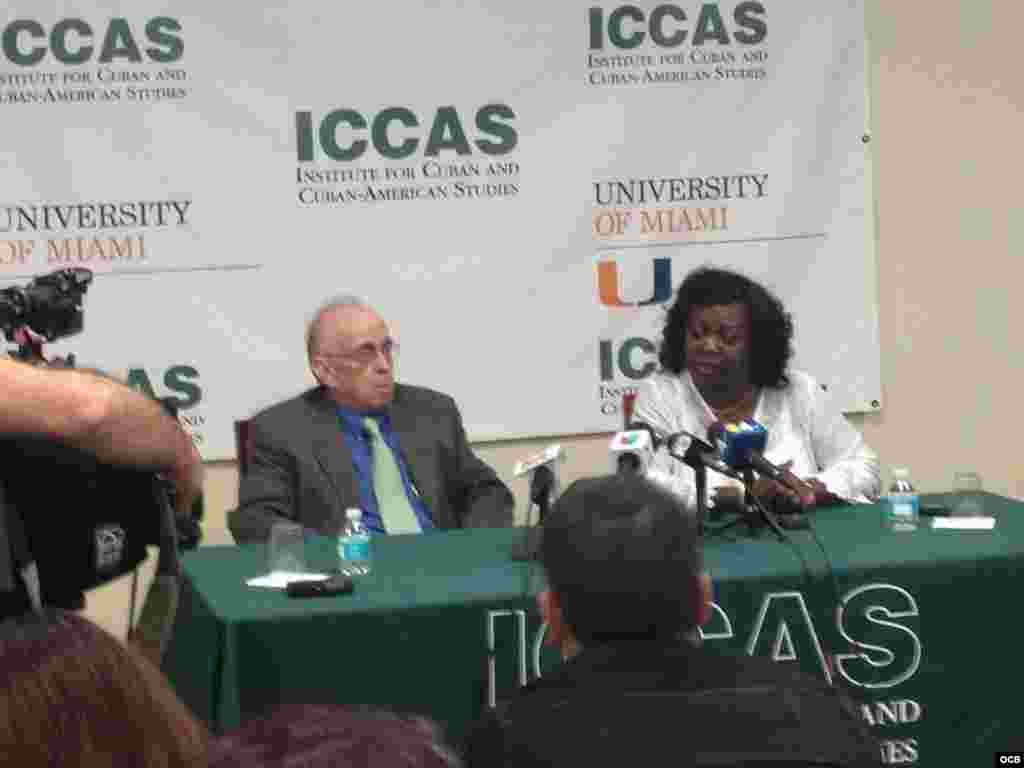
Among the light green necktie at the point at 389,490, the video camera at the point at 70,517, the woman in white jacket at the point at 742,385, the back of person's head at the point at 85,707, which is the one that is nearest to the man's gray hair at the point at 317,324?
the light green necktie at the point at 389,490

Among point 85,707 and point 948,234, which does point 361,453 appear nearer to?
point 948,234

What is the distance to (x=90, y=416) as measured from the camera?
195 cm

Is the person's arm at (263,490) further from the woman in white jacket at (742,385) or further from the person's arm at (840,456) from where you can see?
the person's arm at (840,456)

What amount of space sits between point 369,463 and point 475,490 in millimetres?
286

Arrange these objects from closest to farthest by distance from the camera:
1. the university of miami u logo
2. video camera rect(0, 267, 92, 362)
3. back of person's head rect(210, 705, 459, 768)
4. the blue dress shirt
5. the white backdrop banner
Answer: back of person's head rect(210, 705, 459, 768) < video camera rect(0, 267, 92, 362) < the blue dress shirt < the white backdrop banner < the university of miami u logo

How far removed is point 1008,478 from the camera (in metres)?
5.21

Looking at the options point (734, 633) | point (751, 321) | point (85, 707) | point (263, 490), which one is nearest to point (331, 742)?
point (85, 707)

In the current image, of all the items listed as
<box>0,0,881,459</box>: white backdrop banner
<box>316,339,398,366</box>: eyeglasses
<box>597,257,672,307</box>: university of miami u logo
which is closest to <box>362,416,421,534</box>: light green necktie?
Result: <box>316,339,398,366</box>: eyeglasses

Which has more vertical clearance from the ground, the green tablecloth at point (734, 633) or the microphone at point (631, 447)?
the microphone at point (631, 447)

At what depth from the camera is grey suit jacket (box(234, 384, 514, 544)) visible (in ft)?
13.2

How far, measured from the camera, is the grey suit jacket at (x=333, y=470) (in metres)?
4.02

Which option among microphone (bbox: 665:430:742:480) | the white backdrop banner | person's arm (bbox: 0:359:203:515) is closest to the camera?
person's arm (bbox: 0:359:203:515)

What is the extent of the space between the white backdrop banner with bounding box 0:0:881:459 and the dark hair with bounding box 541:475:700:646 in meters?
2.69

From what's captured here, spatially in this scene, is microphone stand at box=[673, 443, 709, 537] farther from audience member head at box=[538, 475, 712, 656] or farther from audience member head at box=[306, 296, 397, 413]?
audience member head at box=[538, 475, 712, 656]
